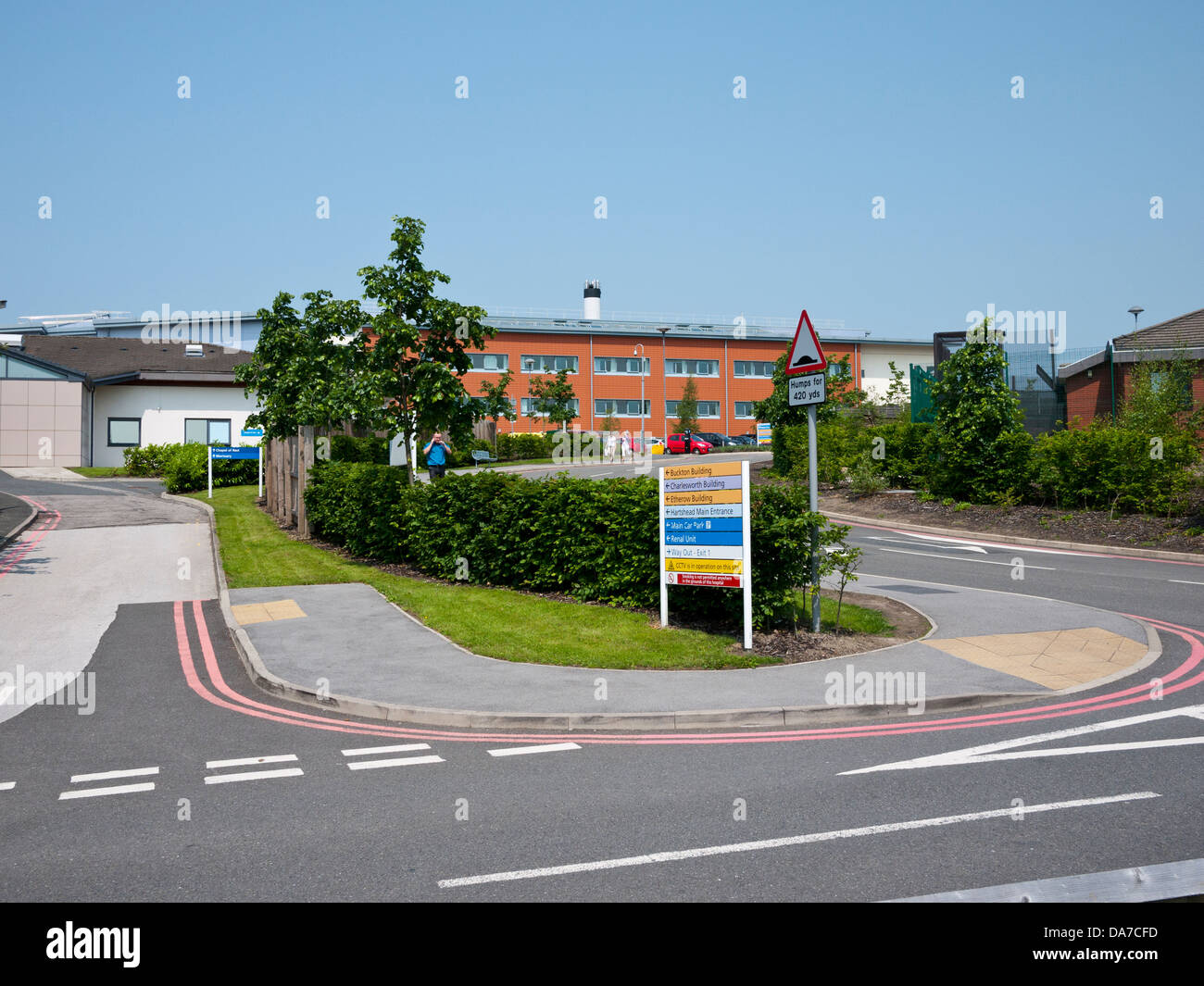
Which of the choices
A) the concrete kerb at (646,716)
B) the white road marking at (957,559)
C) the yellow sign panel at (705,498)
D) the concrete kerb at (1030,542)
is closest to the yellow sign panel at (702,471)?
the yellow sign panel at (705,498)

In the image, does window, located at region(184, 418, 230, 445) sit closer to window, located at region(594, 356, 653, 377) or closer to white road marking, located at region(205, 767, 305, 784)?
window, located at region(594, 356, 653, 377)

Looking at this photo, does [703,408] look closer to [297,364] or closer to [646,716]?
[297,364]

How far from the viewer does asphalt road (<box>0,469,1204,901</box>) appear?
16.0 feet

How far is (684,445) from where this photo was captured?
212 feet

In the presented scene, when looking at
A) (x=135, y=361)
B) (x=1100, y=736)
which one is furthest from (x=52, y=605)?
(x=135, y=361)

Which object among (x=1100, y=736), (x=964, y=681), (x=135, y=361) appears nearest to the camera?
(x=1100, y=736)

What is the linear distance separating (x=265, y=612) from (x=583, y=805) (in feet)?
29.1

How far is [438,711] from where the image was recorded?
8453mm

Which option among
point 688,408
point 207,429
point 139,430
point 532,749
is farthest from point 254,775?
point 688,408

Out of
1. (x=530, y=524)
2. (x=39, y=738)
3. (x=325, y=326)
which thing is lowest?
(x=39, y=738)

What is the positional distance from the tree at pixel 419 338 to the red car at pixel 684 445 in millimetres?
44882

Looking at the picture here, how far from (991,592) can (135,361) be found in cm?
5218

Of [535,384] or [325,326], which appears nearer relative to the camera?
[325,326]

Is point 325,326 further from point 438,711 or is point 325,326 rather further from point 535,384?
point 535,384
